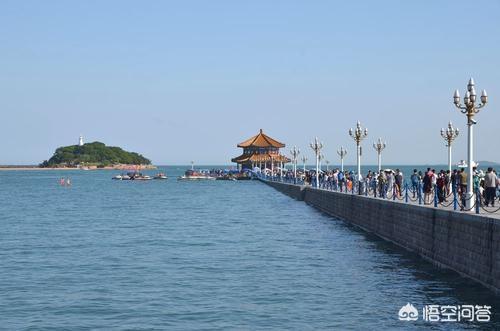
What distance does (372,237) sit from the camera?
1503 inches

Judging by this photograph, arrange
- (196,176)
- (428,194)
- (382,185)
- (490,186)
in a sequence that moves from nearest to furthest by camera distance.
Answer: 1. (490,186)
2. (428,194)
3. (382,185)
4. (196,176)

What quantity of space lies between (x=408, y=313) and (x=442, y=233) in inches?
264

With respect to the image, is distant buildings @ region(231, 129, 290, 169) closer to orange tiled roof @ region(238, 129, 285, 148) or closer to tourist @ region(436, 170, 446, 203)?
orange tiled roof @ region(238, 129, 285, 148)

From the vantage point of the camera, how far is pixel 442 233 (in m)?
26.1

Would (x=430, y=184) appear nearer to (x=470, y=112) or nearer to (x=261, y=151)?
(x=470, y=112)

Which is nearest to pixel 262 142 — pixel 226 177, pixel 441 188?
pixel 226 177

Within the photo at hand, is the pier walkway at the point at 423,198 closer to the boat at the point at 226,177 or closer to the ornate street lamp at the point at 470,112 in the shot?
the ornate street lamp at the point at 470,112

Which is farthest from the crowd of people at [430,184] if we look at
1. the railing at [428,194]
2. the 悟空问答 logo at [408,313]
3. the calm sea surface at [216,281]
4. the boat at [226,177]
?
the boat at [226,177]

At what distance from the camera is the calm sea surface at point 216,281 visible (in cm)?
1964

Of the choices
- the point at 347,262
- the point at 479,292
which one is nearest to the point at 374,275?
the point at 347,262

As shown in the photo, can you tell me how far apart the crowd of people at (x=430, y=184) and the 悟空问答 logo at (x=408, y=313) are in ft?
19.2

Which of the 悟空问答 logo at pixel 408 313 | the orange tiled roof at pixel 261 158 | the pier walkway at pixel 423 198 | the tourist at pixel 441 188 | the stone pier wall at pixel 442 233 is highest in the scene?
the orange tiled roof at pixel 261 158

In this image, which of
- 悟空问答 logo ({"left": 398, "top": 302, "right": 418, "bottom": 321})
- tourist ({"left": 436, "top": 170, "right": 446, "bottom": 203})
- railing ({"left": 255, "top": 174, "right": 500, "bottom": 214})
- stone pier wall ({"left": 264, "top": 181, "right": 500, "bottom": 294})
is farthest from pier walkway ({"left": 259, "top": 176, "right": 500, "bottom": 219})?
悟空问答 logo ({"left": 398, "top": 302, "right": 418, "bottom": 321})

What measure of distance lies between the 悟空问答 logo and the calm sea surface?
224 millimetres
